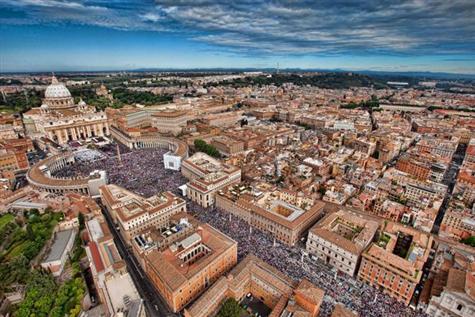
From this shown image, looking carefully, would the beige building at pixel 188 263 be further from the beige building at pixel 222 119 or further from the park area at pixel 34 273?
the beige building at pixel 222 119

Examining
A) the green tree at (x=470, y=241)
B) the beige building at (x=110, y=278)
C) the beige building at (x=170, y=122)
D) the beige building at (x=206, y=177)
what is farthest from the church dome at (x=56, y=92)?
the green tree at (x=470, y=241)

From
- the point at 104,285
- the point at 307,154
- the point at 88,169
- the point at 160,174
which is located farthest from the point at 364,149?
the point at 88,169

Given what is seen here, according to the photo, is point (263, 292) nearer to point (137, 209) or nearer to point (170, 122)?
point (137, 209)

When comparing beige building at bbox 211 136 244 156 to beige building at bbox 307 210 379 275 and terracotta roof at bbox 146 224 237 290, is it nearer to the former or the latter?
beige building at bbox 307 210 379 275

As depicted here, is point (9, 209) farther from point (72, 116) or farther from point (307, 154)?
point (307, 154)

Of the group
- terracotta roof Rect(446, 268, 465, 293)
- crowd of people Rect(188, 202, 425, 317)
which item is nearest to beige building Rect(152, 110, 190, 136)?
crowd of people Rect(188, 202, 425, 317)

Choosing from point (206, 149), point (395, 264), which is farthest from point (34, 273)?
point (206, 149)
